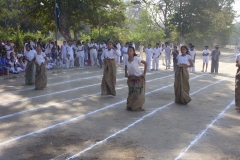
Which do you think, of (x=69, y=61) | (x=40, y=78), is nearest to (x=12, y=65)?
(x=69, y=61)

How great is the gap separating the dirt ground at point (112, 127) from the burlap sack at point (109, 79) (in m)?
0.23

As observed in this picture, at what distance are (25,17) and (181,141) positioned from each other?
24.5 meters

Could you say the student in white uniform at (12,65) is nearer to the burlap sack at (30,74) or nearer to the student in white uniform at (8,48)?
the student in white uniform at (8,48)

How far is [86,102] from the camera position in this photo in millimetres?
10703

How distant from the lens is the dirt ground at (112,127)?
6070mm

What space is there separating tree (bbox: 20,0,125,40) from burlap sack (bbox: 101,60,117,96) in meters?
14.2

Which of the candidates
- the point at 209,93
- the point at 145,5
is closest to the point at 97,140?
the point at 209,93

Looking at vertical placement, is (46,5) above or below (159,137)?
above

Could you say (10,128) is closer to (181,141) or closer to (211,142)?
(181,141)

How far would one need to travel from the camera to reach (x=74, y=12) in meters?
26.0

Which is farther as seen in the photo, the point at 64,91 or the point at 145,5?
the point at 145,5

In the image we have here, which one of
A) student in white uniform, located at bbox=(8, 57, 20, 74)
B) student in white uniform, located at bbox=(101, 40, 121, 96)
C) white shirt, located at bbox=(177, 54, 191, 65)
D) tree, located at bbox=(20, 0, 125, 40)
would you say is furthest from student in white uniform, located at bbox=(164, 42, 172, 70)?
white shirt, located at bbox=(177, 54, 191, 65)

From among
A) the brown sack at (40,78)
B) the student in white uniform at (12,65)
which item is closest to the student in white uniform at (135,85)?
the brown sack at (40,78)

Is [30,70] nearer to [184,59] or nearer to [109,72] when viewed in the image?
[109,72]
